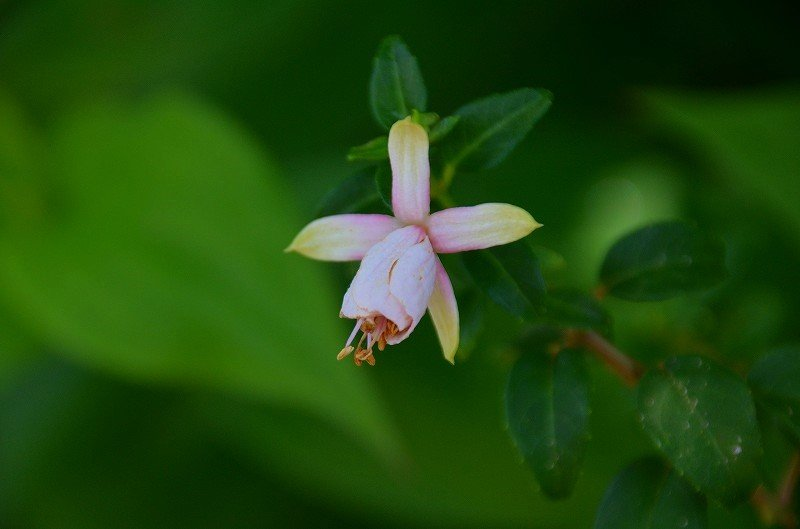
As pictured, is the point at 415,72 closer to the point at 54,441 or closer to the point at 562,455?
the point at 562,455

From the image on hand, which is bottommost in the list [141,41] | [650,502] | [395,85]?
[650,502]

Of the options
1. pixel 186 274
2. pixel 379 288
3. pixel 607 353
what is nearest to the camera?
pixel 379 288

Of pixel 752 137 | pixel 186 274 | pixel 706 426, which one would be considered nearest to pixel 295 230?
pixel 186 274

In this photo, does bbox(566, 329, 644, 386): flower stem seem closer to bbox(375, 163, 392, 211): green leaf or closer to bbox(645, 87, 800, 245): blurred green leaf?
bbox(375, 163, 392, 211): green leaf

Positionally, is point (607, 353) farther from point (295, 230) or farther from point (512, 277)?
point (295, 230)

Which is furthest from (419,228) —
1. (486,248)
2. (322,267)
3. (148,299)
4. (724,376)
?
(322,267)

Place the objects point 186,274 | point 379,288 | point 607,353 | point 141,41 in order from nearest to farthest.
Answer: point 379,288
point 607,353
point 186,274
point 141,41
